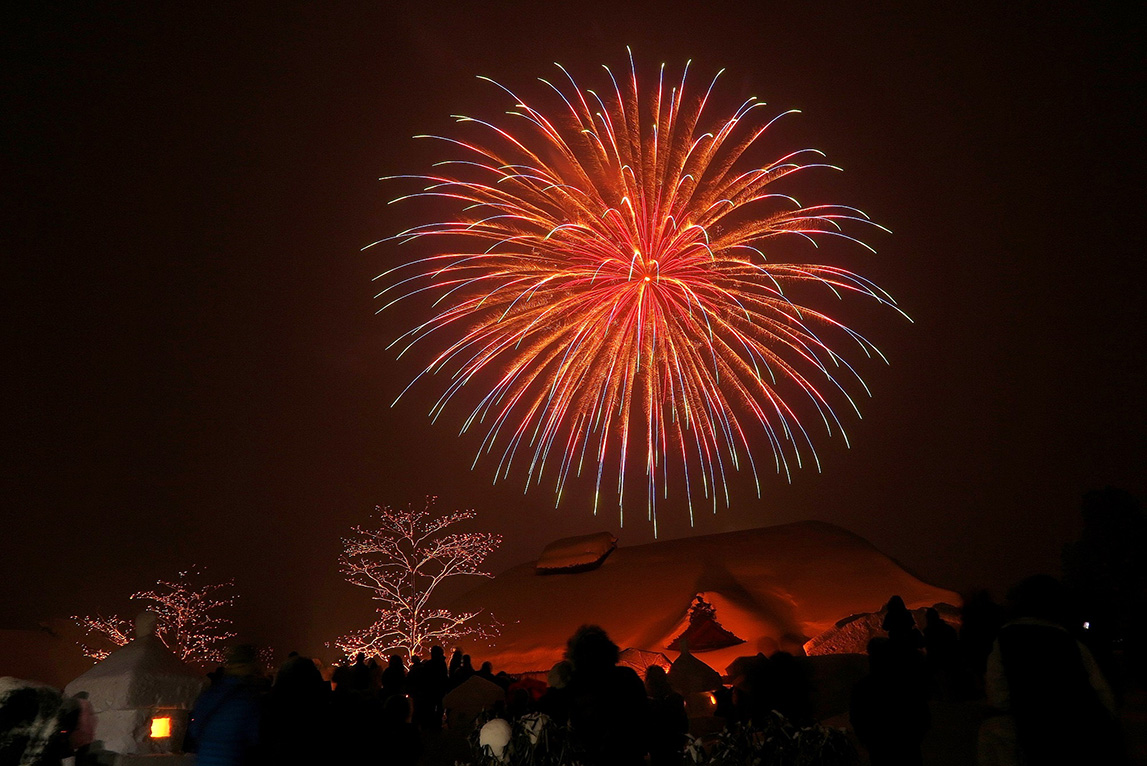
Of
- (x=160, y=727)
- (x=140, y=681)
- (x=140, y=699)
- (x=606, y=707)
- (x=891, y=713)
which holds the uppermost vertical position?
(x=140, y=681)

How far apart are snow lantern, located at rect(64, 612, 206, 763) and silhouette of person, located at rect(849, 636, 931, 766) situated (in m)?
6.93

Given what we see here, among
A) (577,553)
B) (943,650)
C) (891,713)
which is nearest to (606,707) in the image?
(891,713)

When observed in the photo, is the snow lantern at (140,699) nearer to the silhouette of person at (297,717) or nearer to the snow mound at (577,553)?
the silhouette of person at (297,717)

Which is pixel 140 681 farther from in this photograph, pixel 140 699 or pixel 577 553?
pixel 577 553

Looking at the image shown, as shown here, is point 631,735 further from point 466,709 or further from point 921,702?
point 466,709

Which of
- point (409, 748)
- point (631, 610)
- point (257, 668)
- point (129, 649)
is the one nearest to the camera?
point (257, 668)

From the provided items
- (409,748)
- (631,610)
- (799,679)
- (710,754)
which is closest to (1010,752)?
(799,679)

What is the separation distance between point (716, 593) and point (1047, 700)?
3476 cm

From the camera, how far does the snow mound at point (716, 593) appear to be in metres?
35.6

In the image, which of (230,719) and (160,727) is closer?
(230,719)

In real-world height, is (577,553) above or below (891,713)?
above

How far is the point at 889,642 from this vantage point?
20.7 ft

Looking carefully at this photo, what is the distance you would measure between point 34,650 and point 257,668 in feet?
104

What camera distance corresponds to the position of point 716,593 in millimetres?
37812
